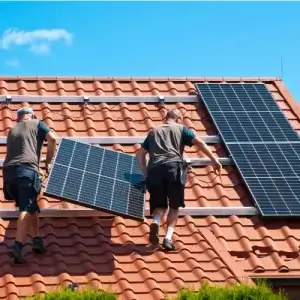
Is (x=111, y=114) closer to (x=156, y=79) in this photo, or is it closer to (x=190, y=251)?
Answer: (x=156, y=79)

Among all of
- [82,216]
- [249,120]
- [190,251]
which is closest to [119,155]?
[82,216]

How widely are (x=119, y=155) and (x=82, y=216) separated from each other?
40.9 inches

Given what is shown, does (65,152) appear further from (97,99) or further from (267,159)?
(267,159)

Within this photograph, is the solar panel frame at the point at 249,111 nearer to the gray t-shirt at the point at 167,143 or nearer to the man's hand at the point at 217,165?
the man's hand at the point at 217,165

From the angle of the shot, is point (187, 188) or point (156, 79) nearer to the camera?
point (187, 188)

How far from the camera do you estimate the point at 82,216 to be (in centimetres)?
1109

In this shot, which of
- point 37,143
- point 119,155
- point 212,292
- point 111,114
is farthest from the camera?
point 111,114

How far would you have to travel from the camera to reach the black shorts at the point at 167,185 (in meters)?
10.6

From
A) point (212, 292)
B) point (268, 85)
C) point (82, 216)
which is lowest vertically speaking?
point (212, 292)

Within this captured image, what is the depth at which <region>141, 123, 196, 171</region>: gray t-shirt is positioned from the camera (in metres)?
10.7

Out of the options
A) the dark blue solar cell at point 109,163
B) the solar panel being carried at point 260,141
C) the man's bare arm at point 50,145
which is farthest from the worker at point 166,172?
the solar panel being carried at point 260,141

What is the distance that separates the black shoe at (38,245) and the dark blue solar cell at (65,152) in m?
1.21

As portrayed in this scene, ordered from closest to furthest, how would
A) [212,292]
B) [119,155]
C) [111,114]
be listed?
1. [212,292]
2. [119,155]
3. [111,114]

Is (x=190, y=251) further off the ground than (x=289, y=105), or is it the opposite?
(x=289, y=105)
